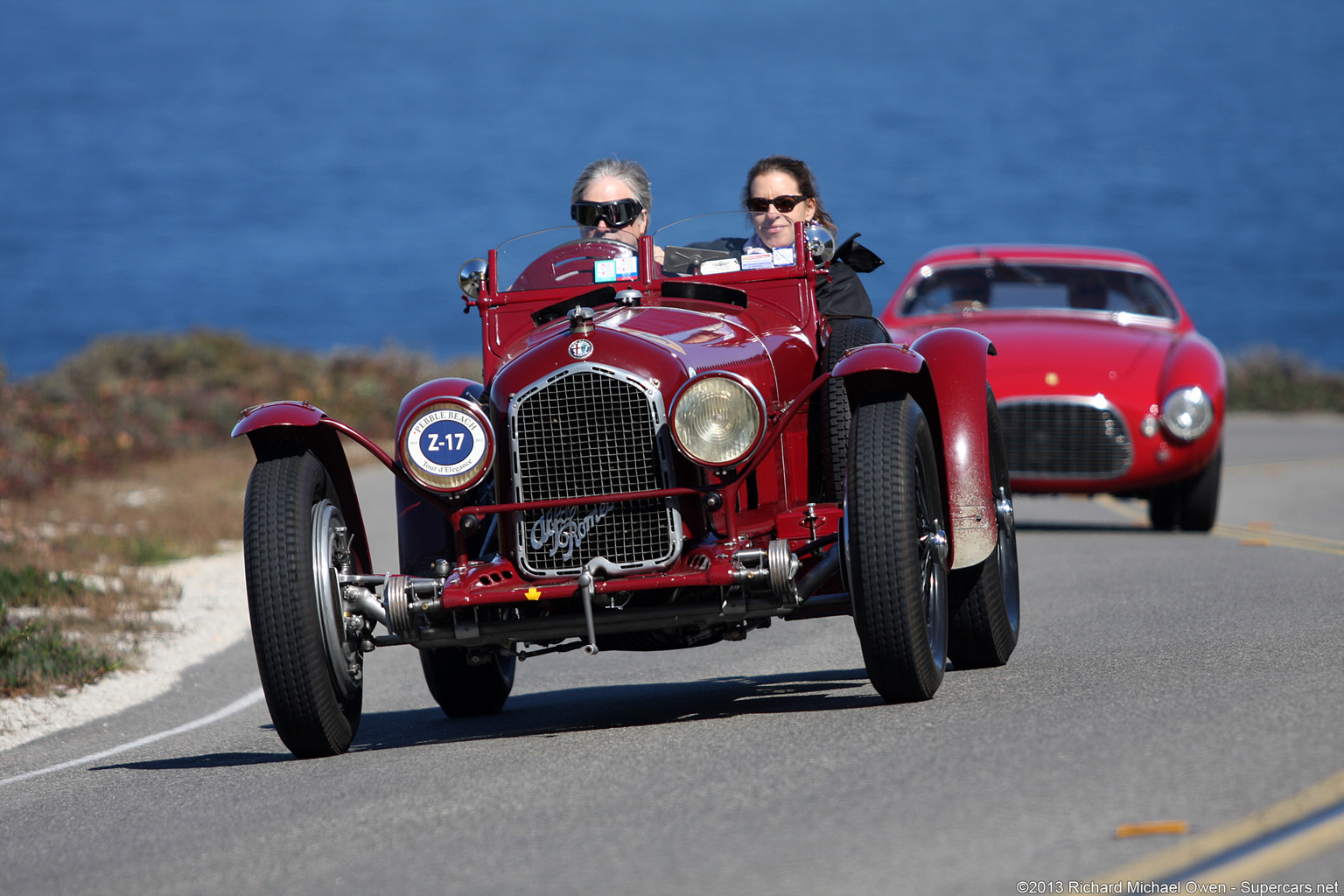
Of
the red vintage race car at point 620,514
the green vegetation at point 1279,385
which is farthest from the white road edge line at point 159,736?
the green vegetation at point 1279,385

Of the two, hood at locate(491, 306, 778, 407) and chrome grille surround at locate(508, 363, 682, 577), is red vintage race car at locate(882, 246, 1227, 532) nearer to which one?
hood at locate(491, 306, 778, 407)

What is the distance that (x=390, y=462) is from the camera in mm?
6492

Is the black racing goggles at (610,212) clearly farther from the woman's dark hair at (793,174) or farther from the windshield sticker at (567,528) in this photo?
the windshield sticker at (567,528)

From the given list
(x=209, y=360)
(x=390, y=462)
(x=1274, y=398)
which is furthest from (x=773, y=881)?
(x=1274, y=398)

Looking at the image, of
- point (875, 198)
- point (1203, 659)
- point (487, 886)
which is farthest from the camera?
point (875, 198)

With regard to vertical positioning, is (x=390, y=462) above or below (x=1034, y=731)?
above

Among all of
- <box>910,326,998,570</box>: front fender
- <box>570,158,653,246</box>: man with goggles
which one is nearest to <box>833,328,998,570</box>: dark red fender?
<box>910,326,998,570</box>: front fender

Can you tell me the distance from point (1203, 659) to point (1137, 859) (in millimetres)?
2877

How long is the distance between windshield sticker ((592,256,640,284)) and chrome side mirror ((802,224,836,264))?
0.76 meters

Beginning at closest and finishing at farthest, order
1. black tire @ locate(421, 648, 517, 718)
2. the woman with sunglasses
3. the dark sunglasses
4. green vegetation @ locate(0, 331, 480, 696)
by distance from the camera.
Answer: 1. black tire @ locate(421, 648, 517, 718)
2. the woman with sunglasses
3. the dark sunglasses
4. green vegetation @ locate(0, 331, 480, 696)

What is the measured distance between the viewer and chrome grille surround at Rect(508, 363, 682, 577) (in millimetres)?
6215

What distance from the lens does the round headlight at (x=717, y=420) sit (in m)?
6.09

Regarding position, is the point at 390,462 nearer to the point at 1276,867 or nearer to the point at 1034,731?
the point at 1034,731

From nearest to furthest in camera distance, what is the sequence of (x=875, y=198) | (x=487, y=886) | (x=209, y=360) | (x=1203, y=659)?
(x=487, y=886) < (x=1203, y=659) < (x=209, y=360) < (x=875, y=198)
